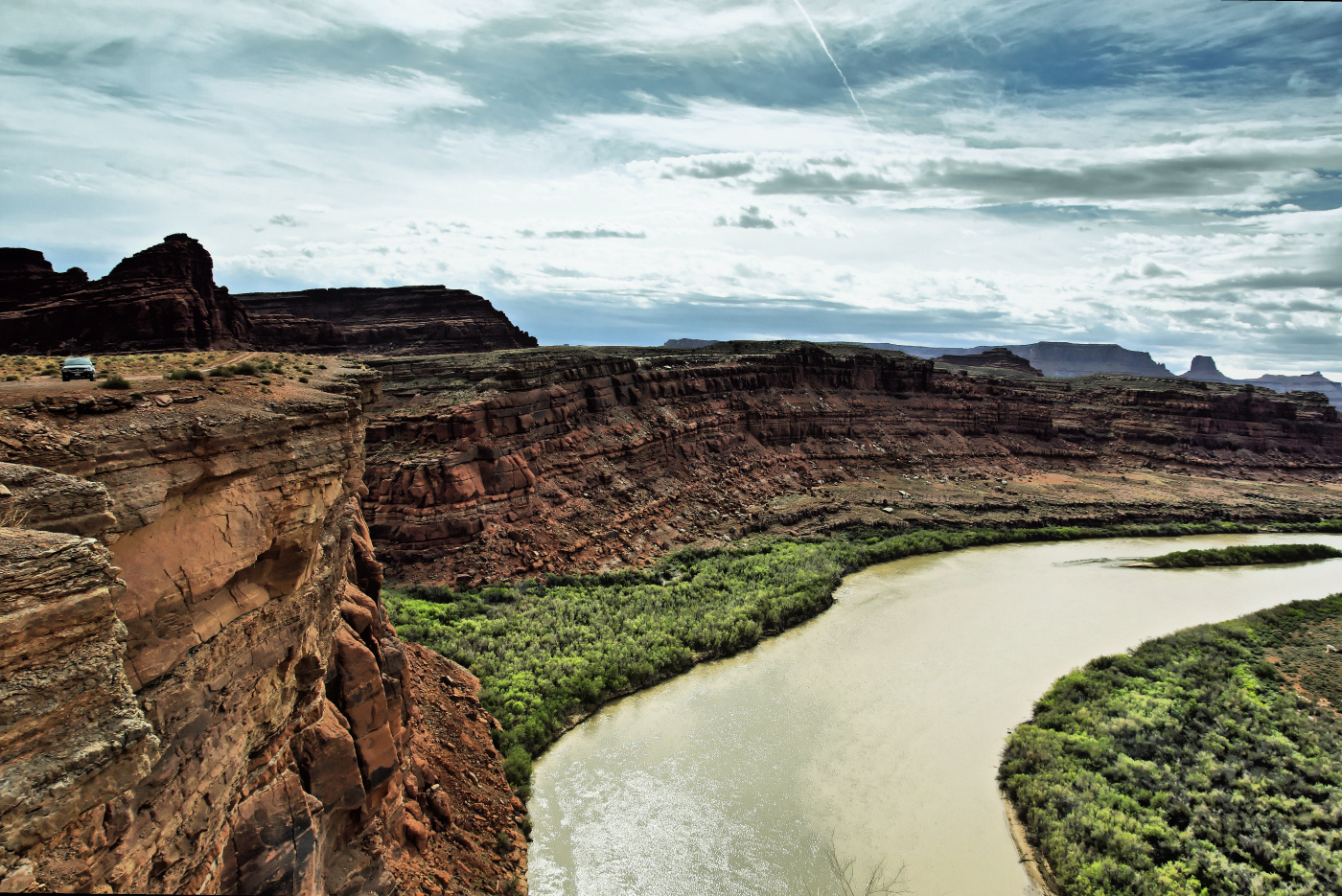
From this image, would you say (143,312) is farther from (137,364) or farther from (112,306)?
(137,364)

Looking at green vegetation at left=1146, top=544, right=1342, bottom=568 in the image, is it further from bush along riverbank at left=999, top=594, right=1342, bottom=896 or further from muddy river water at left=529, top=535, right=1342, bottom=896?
bush along riverbank at left=999, top=594, right=1342, bottom=896

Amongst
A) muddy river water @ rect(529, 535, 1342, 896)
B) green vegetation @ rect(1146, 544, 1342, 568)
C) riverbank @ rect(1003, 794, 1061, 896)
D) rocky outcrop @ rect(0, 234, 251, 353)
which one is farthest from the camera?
green vegetation @ rect(1146, 544, 1342, 568)

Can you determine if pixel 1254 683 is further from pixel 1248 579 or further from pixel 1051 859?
pixel 1248 579

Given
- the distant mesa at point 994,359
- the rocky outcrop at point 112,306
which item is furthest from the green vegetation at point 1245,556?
the distant mesa at point 994,359

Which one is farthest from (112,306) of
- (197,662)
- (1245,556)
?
(1245,556)

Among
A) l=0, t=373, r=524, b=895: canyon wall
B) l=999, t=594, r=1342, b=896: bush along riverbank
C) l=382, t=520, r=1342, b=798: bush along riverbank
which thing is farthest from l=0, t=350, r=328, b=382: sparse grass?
l=999, t=594, r=1342, b=896: bush along riverbank

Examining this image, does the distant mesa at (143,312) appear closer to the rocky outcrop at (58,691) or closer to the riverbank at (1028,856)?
the rocky outcrop at (58,691)
